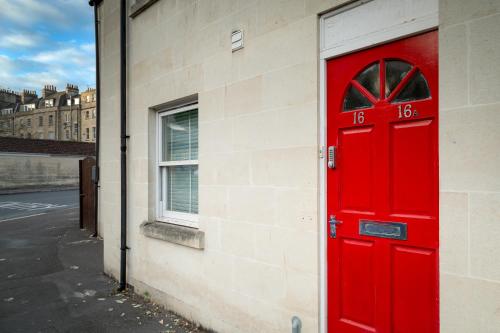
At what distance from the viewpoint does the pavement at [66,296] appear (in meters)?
4.13

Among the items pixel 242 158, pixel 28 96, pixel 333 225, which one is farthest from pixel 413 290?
pixel 28 96

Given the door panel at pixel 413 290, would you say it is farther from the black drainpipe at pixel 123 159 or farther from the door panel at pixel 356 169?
the black drainpipe at pixel 123 159

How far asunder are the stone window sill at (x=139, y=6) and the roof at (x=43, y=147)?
1255 inches

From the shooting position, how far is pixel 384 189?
2541 mm

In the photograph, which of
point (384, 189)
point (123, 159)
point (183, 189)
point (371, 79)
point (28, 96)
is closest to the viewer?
point (384, 189)

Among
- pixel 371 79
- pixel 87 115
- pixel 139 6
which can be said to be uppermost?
pixel 87 115

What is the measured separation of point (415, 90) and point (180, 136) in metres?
3.24

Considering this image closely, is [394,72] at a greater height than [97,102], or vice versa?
[97,102]

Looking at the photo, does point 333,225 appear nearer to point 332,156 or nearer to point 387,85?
point 332,156

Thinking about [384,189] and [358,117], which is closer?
[384,189]

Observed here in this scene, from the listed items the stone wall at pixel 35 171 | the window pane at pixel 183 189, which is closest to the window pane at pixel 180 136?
the window pane at pixel 183 189

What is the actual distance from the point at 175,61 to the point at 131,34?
1463 mm

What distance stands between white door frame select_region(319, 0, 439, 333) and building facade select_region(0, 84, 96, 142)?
5884cm

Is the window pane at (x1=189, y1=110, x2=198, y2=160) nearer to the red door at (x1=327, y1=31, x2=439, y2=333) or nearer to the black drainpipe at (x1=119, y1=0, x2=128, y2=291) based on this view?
the black drainpipe at (x1=119, y1=0, x2=128, y2=291)
